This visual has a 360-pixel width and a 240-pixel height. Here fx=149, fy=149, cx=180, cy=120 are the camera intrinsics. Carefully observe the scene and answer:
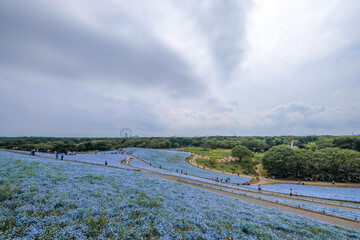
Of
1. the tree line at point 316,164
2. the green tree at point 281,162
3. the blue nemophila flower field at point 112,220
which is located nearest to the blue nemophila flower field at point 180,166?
the green tree at point 281,162

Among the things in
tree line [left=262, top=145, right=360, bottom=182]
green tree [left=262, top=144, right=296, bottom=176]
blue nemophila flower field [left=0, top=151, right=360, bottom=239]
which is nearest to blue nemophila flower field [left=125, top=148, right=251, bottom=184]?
green tree [left=262, top=144, right=296, bottom=176]

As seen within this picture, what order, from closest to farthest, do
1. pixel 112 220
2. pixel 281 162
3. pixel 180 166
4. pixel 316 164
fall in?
pixel 112 220, pixel 316 164, pixel 281 162, pixel 180 166

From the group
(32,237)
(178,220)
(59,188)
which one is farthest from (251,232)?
(59,188)

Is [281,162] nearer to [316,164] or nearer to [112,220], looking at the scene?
[316,164]

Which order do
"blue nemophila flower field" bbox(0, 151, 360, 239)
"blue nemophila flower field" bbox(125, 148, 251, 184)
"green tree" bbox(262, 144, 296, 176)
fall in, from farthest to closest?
1. "green tree" bbox(262, 144, 296, 176)
2. "blue nemophila flower field" bbox(125, 148, 251, 184)
3. "blue nemophila flower field" bbox(0, 151, 360, 239)

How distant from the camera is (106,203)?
9.84 m

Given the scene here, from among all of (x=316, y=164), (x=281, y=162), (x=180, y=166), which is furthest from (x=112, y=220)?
(x=316, y=164)

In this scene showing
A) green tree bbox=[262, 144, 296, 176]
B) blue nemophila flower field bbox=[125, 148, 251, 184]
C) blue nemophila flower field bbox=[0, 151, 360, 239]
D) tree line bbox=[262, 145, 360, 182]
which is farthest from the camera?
green tree bbox=[262, 144, 296, 176]

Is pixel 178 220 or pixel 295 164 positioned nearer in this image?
pixel 178 220

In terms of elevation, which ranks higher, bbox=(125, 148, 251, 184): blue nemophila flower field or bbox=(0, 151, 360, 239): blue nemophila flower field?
bbox=(0, 151, 360, 239): blue nemophila flower field

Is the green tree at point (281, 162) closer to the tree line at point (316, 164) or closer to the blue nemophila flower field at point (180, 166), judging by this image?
the tree line at point (316, 164)

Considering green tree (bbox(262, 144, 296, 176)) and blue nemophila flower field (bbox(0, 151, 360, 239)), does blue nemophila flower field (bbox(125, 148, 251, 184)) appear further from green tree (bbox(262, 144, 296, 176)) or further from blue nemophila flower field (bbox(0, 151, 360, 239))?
blue nemophila flower field (bbox(0, 151, 360, 239))

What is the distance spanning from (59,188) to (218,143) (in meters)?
141

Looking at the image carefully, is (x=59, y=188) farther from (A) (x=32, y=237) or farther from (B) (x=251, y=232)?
(B) (x=251, y=232)
